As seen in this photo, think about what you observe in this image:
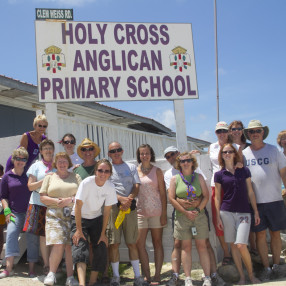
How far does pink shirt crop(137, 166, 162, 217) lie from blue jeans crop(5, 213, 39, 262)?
1441 mm

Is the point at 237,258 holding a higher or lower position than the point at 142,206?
lower

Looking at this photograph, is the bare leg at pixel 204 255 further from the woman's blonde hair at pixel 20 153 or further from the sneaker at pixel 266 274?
the woman's blonde hair at pixel 20 153

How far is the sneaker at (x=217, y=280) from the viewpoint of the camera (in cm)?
432

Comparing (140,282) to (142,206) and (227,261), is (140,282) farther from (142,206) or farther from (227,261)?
(227,261)

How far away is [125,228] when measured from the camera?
451 cm

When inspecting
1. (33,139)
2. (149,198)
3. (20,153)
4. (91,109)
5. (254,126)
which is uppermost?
(91,109)

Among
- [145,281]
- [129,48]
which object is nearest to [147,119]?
[129,48]

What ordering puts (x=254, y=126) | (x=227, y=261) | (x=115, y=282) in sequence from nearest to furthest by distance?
(x=115, y=282)
(x=254, y=126)
(x=227, y=261)

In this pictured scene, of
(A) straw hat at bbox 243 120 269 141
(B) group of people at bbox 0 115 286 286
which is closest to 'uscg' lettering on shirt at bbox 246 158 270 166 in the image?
(B) group of people at bbox 0 115 286 286

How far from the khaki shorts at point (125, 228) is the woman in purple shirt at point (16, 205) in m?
1.07

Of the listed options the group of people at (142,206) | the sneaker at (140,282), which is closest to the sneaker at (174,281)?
the group of people at (142,206)

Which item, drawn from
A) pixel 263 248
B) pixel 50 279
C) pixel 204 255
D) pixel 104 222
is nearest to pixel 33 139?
pixel 104 222

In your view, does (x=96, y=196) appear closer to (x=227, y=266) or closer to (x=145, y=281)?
(x=145, y=281)

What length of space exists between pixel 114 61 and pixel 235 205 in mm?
3221
